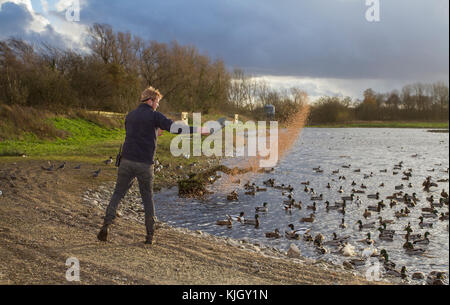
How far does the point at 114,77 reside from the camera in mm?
40375

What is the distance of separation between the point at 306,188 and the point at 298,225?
553 centimetres

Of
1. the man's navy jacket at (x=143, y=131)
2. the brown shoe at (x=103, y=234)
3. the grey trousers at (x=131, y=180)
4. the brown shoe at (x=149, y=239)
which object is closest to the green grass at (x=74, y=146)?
the brown shoe at (x=103, y=234)

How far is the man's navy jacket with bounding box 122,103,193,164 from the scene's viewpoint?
6820 millimetres

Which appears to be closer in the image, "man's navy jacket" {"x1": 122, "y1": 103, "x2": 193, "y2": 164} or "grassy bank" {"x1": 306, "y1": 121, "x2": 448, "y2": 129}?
"man's navy jacket" {"x1": 122, "y1": 103, "x2": 193, "y2": 164}

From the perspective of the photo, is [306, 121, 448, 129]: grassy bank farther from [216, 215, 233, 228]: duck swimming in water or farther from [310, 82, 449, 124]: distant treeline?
[216, 215, 233, 228]: duck swimming in water

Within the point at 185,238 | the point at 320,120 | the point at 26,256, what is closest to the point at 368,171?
the point at 185,238

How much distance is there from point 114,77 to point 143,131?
35672 mm

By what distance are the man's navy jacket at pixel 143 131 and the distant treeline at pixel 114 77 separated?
15.4 meters

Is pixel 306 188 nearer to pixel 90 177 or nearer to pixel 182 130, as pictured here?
pixel 90 177

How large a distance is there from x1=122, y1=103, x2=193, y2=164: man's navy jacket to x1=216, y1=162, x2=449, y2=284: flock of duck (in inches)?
187

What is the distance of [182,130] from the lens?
709cm

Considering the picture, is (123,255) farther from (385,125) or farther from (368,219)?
(385,125)

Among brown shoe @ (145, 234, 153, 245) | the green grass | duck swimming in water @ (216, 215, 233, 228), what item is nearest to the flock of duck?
duck swimming in water @ (216, 215, 233, 228)

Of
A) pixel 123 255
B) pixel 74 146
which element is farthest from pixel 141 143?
pixel 74 146
